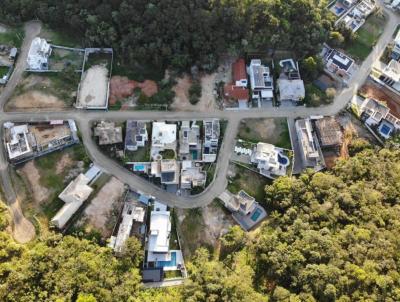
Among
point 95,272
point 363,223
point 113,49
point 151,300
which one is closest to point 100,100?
point 113,49

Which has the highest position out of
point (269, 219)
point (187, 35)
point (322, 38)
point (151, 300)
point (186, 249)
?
point (322, 38)

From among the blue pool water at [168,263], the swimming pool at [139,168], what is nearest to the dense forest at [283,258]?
the blue pool water at [168,263]

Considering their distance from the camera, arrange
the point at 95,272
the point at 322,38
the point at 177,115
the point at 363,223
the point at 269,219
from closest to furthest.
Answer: the point at 95,272, the point at 363,223, the point at 269,219, the point at 177,115, the point at 322,38

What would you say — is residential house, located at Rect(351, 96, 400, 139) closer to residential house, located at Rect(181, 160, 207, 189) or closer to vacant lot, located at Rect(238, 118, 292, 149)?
vacant lot, located at Rect(238, 118, 292, 149)

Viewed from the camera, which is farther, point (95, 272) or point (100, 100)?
point (100, 100)

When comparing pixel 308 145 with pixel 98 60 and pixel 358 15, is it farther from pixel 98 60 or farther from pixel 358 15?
pixel 98 60

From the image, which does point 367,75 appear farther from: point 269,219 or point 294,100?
point 269,219
